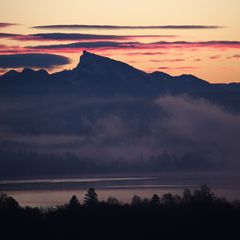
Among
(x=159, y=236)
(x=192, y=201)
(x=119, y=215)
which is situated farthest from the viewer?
(x=192, y=201)

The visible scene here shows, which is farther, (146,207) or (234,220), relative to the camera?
(146,207)

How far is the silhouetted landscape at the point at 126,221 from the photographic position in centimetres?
10062

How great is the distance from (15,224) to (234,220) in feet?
64.3

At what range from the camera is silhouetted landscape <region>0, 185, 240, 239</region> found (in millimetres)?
100625

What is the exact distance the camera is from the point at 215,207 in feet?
369

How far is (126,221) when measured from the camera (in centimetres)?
10550

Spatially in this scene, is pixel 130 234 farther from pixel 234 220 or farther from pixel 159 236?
pixel 234 220

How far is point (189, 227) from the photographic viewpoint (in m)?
103

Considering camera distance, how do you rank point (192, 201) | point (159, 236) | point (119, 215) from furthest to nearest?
1. point (192, 201)
2. point (119, 215)
3. point (159, 236)

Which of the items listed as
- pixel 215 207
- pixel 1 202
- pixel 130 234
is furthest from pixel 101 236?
pixel 1 202

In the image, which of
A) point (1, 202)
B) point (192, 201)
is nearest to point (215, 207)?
point (192, 201)

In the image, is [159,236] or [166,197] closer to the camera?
[159,236]

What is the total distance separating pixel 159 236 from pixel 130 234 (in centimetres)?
276

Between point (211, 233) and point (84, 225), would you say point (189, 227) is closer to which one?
point (211, 233)
